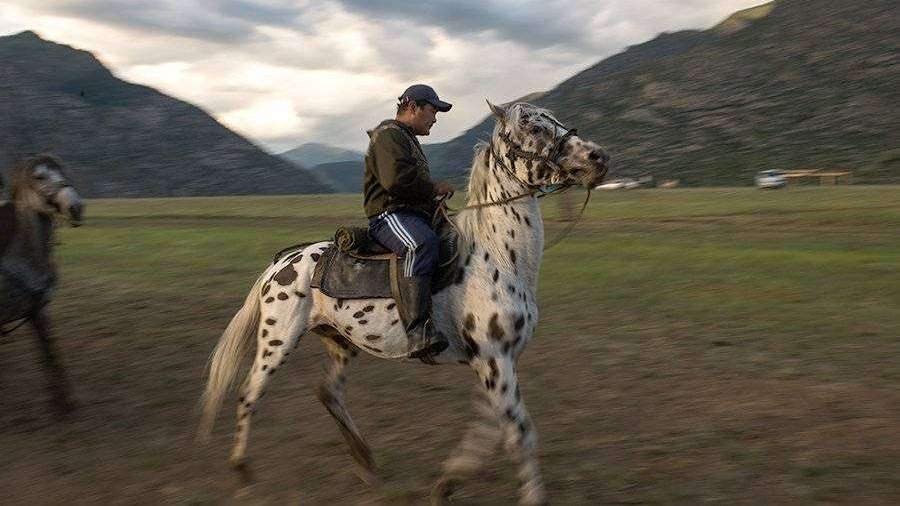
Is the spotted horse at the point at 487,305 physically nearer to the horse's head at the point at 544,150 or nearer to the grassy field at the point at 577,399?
the horse's head at the point at 544,150

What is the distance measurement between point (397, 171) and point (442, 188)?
1.44ft

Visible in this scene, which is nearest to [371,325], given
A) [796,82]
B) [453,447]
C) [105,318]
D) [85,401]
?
[453,447]

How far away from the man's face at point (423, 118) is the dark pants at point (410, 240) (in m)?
0.68

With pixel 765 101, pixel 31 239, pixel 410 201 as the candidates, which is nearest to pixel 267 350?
pixel 410 201

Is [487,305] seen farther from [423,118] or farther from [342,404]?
[342,404]

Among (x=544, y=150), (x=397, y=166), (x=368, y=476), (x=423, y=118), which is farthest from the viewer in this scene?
(x=368, y=476)

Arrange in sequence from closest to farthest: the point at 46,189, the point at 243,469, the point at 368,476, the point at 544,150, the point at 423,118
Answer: the point at 544,150, the point at 423,118, the point at 368,476, the point at 243,469, the point at 46,189

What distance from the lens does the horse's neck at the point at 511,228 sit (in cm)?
538

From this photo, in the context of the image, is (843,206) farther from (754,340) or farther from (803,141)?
(803,141)

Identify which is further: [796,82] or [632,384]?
[796,82]

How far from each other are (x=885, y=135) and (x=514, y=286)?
127 meters

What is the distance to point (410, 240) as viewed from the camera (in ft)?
17.8

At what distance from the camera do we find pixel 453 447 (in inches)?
266

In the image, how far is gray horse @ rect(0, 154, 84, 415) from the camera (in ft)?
25.5
